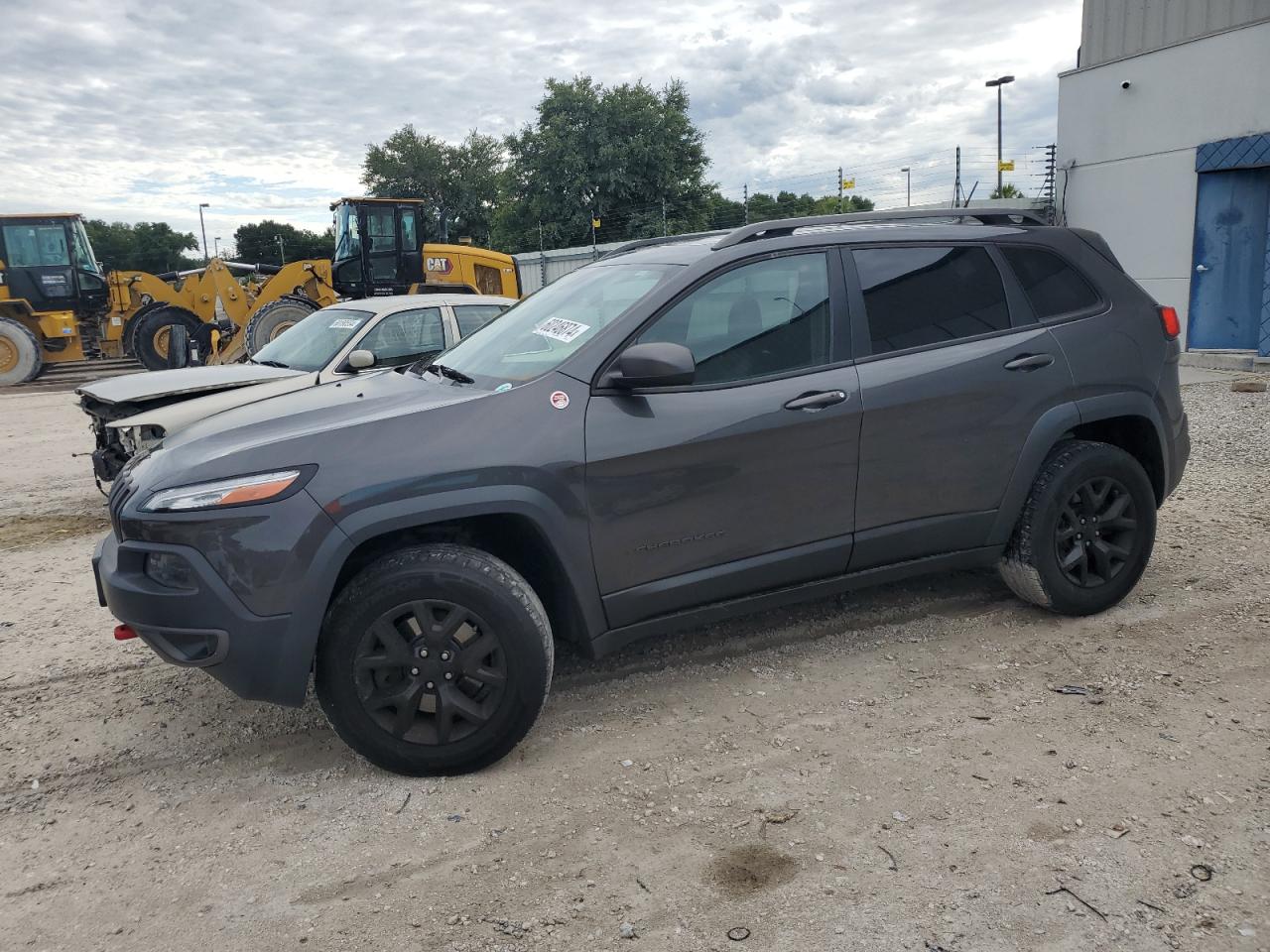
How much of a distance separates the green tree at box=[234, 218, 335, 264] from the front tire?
8027 cm

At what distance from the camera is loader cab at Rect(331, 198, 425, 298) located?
17.0m

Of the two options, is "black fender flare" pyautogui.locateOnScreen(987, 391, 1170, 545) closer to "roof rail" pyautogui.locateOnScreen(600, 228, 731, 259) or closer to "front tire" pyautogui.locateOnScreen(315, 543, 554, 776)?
"roof rail" pyautogui.locateOnScreen(600, 228, 731, 259)

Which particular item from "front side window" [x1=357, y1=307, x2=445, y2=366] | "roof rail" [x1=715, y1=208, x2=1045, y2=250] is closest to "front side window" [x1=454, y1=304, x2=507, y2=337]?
"front side window" [x1=357, y1=307, x2=445, y2=366]

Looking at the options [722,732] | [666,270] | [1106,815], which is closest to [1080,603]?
[1106,815]

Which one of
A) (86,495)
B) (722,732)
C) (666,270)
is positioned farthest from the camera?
(86,495)

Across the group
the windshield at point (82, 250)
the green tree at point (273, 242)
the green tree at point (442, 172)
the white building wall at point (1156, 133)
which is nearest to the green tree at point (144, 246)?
the green tree at point (273, 242)

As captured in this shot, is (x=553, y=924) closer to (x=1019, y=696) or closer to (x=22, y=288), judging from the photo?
(x=1019, y=696)

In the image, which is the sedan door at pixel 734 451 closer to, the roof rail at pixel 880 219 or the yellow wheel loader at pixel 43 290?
the roof rail at pixel 880 219

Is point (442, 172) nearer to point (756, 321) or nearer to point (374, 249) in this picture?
point (374, 249)

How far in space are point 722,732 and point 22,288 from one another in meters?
20.0

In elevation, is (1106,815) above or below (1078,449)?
below

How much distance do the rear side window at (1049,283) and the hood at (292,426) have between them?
97.3 inches

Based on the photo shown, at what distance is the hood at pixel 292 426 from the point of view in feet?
10.00

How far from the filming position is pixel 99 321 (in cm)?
1955
